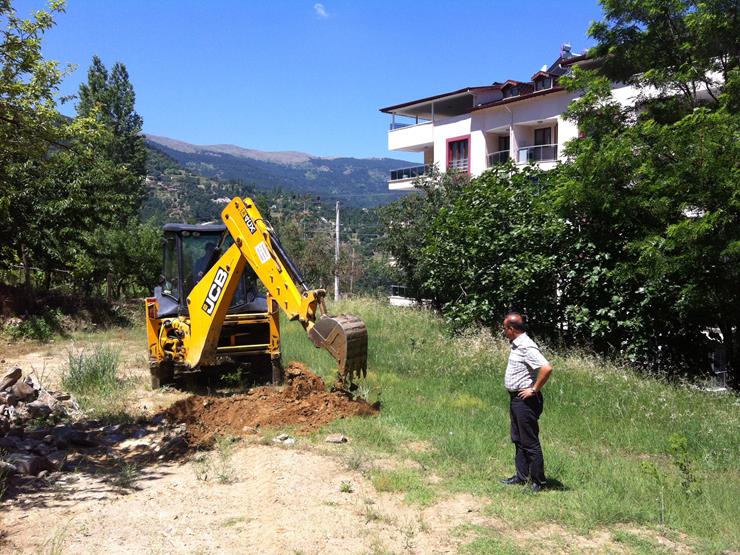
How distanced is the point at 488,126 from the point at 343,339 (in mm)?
28100

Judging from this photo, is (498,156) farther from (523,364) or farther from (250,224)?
(523,364)

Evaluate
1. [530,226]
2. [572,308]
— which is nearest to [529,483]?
[572,308]

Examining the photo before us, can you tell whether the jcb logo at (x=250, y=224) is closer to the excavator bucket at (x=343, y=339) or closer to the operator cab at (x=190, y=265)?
the operator cab at (x=190, y=265)

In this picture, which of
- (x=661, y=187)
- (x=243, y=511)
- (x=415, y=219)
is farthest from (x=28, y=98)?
(x=415, y=219)

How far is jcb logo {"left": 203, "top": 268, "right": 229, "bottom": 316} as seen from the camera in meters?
10.0

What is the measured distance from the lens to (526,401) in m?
6.32

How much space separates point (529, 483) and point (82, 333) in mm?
16560

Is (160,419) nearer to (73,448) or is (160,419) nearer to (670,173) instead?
(73,448)

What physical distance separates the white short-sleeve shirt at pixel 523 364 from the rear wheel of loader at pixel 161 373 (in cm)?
689

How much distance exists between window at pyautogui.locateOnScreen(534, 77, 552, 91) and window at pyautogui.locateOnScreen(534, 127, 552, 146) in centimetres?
198

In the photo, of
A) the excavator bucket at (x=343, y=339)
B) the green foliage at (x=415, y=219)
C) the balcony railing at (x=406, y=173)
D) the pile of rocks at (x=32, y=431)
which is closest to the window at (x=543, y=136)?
the balcony railing at (x=406, y=173)

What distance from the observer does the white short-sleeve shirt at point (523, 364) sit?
628 cm

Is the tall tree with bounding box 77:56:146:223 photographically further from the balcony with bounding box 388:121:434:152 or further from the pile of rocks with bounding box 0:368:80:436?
the pile of rocks with bounding box 0:368:80:436

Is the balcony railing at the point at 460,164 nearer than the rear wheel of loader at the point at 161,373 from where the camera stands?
No
